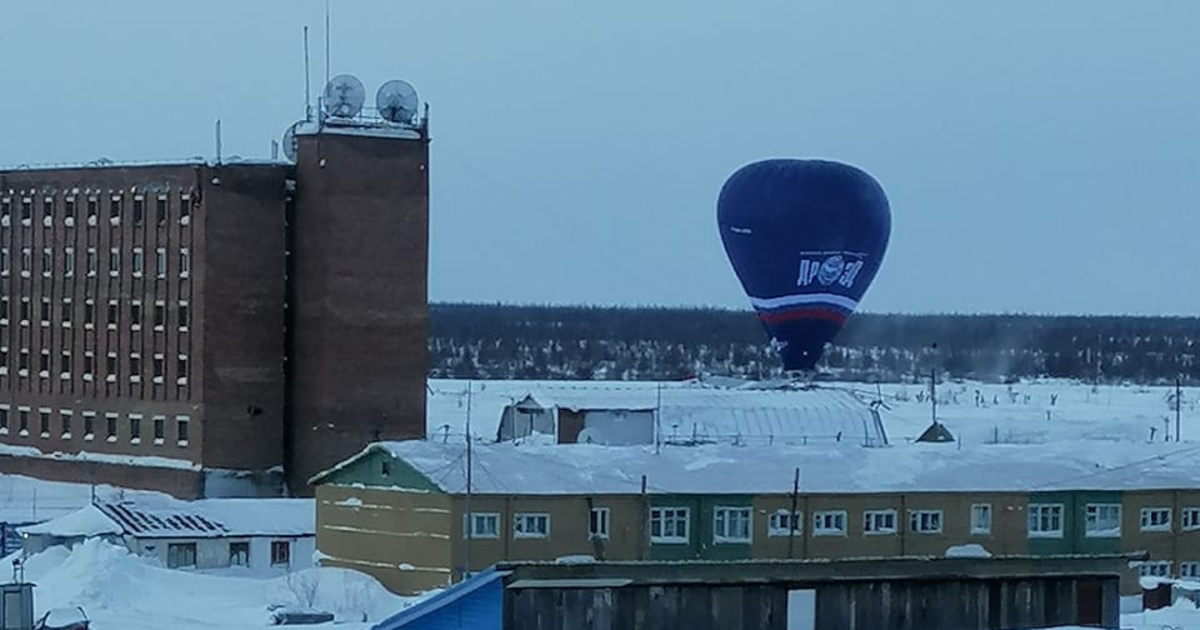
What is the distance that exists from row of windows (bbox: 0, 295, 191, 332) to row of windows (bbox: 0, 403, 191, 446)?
2.86m

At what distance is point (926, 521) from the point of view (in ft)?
182

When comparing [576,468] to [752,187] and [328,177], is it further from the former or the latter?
[752,187]

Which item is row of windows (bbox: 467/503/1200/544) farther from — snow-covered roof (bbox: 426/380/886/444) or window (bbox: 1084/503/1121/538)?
snow-covered roof (bbox: 426/380/886/444)

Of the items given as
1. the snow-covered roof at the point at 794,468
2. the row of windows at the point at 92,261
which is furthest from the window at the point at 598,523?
the row of windows at the point at 92,261

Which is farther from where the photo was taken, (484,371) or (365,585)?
(484,371)

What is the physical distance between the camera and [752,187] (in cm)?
8644

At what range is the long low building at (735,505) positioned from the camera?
51.8 metres

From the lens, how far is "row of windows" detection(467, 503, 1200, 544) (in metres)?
52.0

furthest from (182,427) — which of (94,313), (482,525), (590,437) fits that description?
(482,525)

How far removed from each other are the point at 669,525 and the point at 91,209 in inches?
1265

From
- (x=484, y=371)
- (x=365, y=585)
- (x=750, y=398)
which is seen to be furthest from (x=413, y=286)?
(x=484, y=371)

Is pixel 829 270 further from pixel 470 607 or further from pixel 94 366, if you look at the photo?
pixel 470 607

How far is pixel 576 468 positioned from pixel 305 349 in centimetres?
2372

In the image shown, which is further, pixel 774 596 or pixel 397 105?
pixel 397 105
